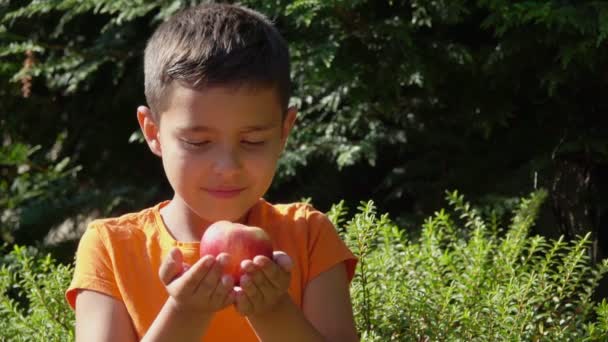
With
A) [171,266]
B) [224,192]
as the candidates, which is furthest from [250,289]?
[224,192]

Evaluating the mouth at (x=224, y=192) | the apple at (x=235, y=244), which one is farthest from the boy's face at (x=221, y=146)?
the apple at (x=235, y=244)

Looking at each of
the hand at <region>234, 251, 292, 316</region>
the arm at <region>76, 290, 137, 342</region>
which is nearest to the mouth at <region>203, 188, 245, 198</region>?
the hand at <region>234, 251, 292, 316</region>

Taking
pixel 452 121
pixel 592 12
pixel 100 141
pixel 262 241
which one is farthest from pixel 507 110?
pixel 262 241

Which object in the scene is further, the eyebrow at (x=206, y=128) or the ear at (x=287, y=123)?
the ear at (x=287, y=123)

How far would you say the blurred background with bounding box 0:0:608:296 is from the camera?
4125 mm

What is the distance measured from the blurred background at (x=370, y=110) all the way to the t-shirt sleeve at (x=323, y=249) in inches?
59.2

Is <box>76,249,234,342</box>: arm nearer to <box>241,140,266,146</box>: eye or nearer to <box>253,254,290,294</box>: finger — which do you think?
<box>253,254,290,294</box>: finger

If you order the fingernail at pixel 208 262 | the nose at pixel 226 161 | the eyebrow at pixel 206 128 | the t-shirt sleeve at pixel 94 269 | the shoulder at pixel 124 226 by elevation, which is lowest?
the t-shirt sleeve at pixel 94 269

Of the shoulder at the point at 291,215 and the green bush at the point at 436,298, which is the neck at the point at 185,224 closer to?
the shoulder at the point at 291,215

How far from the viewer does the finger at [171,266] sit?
207 cm

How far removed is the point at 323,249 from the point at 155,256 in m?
0.38

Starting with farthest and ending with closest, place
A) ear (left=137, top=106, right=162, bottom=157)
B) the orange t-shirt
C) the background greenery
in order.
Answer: the background greenery, ear (left=137, top=106, right=162, bottom=157), the orange t-shirt

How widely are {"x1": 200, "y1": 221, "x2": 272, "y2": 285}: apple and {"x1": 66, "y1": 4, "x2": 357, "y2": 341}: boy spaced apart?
0.05 metres

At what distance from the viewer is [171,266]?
2.07 meters
